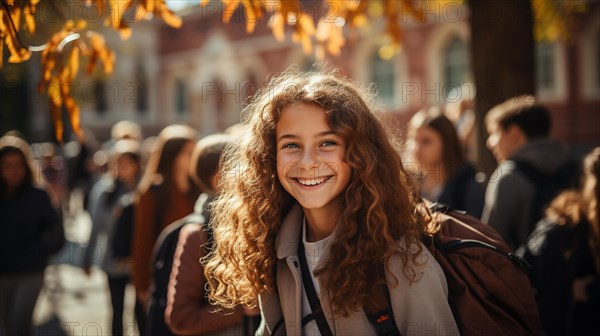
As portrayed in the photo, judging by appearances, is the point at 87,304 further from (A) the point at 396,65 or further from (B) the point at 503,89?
(A) the point at 396,65

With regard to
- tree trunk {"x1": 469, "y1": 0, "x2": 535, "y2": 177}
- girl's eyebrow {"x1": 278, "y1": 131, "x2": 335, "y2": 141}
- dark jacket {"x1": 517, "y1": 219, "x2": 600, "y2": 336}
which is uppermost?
tree trunk {"x1": 469, "y1": 0, "x2": 535, "y2": 177}

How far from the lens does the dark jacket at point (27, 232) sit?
493 centimetres

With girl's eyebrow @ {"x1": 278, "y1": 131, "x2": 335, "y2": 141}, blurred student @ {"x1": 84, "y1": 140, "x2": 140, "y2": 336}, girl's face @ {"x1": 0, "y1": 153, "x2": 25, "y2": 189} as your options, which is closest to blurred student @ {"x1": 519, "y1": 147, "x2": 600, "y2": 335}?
girl's eyebrow @ {"x1": 278, "y1": 131, "x2": 335, "y2": 141}

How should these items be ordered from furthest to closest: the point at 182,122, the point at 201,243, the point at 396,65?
the point at 182,122 < the point at 396,65 < the point at 201,243

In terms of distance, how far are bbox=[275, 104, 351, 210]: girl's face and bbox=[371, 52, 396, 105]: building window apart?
1976 cm

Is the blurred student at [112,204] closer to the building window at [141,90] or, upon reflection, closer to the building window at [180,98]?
the building window at [180,98]

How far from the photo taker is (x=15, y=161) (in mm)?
5051

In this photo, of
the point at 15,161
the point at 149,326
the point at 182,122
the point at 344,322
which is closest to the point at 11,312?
the point at 15,161

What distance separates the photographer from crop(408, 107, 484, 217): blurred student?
14.9 ft

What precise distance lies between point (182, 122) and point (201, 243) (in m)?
30.2

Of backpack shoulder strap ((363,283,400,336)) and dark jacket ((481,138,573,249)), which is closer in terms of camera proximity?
backpack shoulder strap ((363,283,400,336))

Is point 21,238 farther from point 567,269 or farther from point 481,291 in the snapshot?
point 481,291

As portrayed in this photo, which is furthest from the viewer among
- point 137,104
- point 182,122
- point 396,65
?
point 137,104

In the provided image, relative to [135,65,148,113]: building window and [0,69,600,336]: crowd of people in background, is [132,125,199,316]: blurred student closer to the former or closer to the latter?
[0,69,600,336]: crowd of people in background
